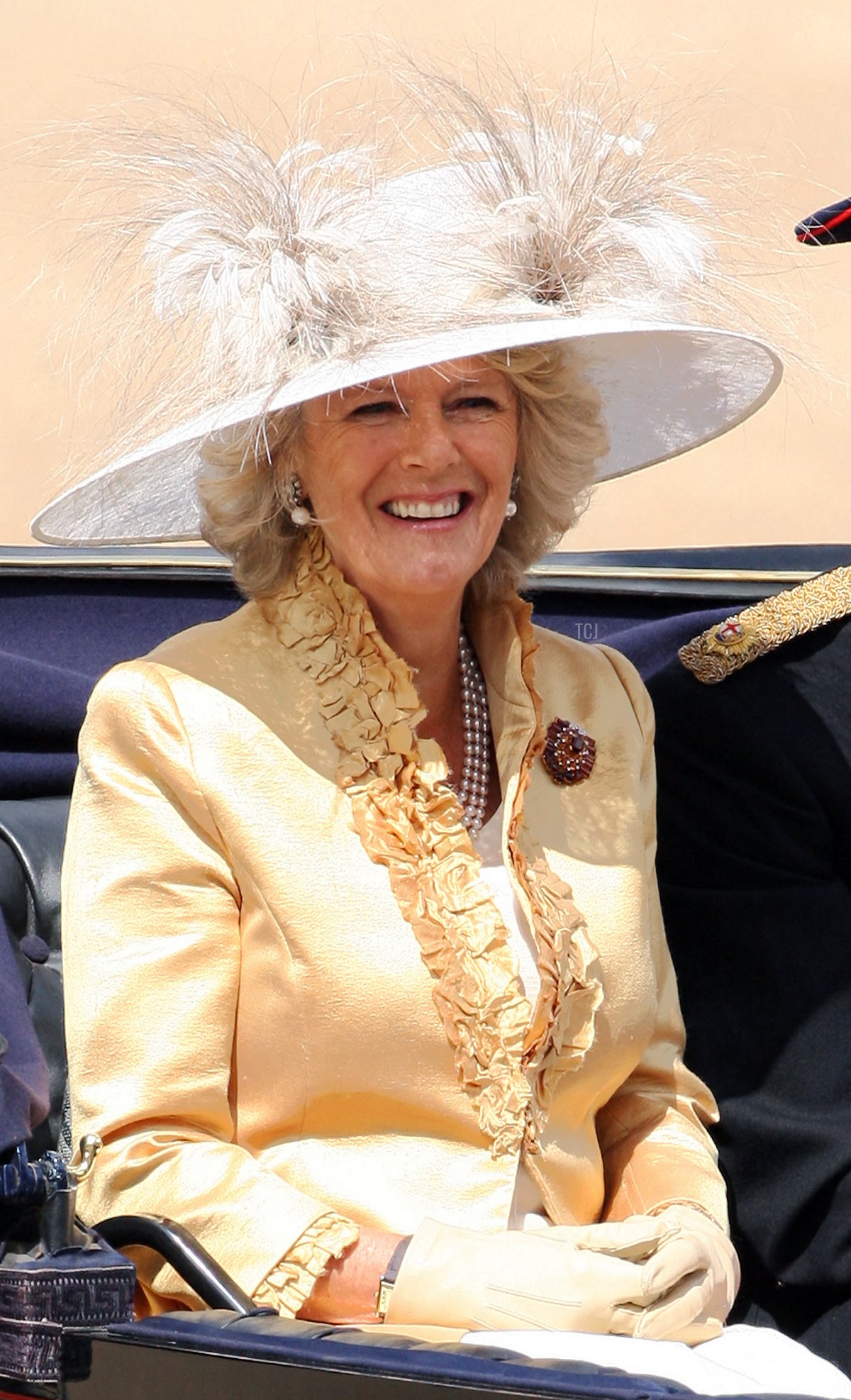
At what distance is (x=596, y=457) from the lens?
2.36m

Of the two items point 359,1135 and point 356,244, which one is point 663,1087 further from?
point 356,244

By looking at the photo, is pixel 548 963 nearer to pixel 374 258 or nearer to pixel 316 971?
pixel 316 971

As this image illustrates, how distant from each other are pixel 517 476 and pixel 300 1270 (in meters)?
0.98

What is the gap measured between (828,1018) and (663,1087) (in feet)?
0.85

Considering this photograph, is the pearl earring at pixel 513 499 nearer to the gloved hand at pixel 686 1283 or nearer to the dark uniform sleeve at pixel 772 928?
the dark uniform sleeve at pixel 772 928

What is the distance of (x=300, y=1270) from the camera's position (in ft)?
6.03

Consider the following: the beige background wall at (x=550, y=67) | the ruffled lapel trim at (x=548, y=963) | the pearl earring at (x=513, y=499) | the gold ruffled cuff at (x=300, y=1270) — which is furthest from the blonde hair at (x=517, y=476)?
the beige background wall at (x=550, y=67)

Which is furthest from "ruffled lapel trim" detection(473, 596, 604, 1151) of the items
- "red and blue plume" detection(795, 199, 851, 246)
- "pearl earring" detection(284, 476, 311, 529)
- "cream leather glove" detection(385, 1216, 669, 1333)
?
"red and blue plume" detection(795, 199, 851, 246)

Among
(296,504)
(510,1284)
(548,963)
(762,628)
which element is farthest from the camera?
(762,628)

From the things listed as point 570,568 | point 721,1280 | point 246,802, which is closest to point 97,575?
point 570,568

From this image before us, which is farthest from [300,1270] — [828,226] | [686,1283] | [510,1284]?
[828,226]

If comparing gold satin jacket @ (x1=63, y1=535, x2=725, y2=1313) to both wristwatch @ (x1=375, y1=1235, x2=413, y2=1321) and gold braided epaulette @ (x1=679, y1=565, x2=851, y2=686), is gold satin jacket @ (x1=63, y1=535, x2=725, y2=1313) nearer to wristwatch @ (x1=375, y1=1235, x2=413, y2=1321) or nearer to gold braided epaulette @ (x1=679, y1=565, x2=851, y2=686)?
wristwatch @ (x1=375, y1=1235, x2=413, y2=1321)

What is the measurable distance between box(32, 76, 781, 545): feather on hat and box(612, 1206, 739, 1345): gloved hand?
93 cm

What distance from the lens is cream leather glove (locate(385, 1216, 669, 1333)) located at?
181 centimetres
